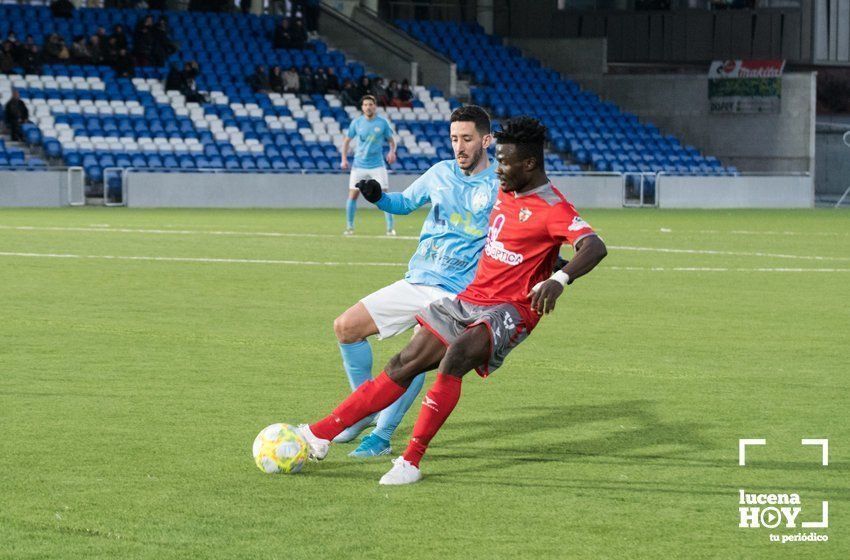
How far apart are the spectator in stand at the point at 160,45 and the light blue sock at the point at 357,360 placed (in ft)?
111

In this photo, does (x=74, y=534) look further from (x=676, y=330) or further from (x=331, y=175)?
(x=331, y=175)

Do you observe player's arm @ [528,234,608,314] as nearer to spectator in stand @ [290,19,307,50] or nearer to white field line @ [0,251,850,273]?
white field line @ [0,251,850,273]

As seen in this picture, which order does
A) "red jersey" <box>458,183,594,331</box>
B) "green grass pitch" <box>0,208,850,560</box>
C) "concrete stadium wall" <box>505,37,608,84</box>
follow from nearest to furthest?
"green grass pitch" <box>0,208,850,560</box> → "red jersey" <box>458,183,594,331</box> → "concrete stadium wall" <box>505,37,608,84</box>

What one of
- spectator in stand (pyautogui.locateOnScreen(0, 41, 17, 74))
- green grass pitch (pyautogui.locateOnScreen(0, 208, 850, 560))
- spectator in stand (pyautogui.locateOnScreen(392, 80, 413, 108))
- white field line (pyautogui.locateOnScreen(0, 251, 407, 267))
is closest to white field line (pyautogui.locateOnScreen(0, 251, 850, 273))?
white field line (pyautogui.locateOnScreen(0, 251, 407, 267))

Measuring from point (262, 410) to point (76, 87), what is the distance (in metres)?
32.1

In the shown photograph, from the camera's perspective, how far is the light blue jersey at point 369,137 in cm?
2528

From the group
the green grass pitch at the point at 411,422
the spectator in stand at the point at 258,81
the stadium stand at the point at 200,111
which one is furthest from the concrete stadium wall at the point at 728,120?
the green grass pitch at the point at 411,422

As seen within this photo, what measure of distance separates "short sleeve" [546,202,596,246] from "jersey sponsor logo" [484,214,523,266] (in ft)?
0.68

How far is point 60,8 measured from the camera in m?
40.9

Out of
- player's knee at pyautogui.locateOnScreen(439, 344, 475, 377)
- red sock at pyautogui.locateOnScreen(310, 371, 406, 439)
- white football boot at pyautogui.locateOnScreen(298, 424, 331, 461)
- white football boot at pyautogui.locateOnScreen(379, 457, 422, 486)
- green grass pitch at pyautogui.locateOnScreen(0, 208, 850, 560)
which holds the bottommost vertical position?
green grass pitch at pyautogui.locateOnScreen(0, 208, 850, 560)

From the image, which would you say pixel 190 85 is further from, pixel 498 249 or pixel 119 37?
pixel 498 249

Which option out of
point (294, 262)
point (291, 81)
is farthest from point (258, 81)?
point (294, 262)

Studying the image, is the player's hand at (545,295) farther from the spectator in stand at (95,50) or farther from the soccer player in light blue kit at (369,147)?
the spectator in stand at (95,50)

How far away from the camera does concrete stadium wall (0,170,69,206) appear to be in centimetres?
3406
